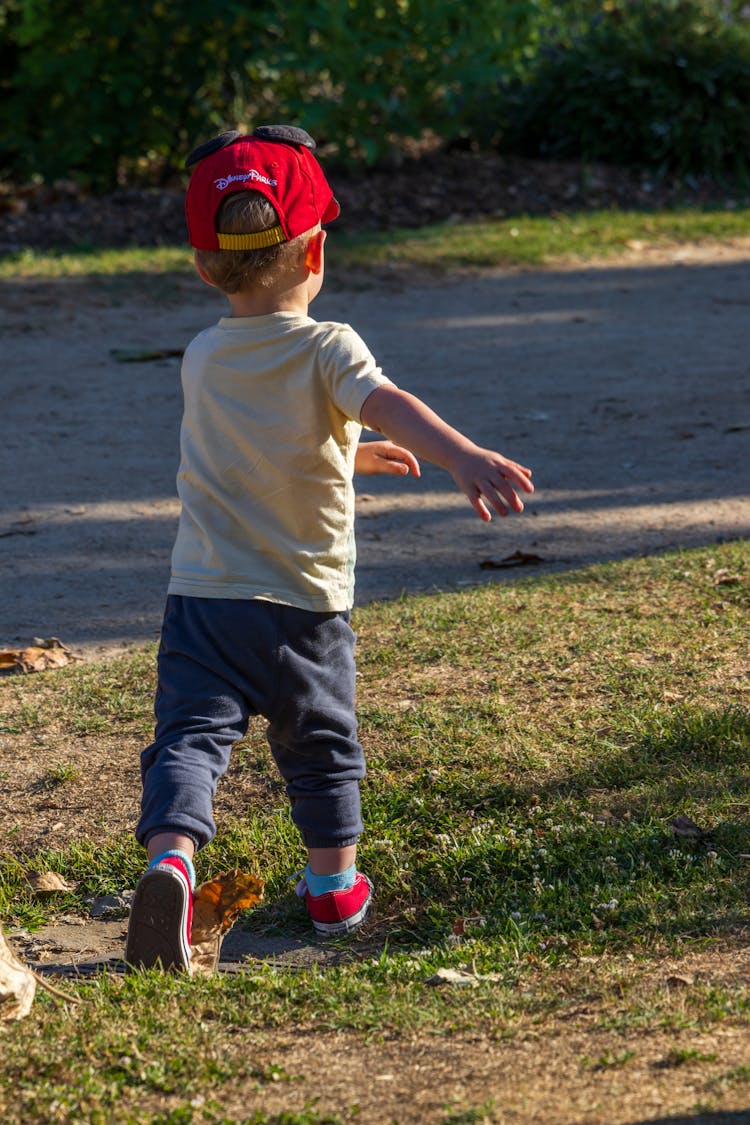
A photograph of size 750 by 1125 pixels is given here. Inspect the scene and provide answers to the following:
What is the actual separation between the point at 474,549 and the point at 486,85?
26.5 ft

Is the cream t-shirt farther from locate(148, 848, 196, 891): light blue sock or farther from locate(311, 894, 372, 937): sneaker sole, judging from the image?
locate(311, 894, 372, 937): sneaker sole

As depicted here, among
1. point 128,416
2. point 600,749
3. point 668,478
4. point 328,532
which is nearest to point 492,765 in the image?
point 600,749

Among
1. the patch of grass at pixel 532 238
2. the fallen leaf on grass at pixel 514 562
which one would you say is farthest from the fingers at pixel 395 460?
the patch of grass at pixel 532 238

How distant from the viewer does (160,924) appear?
2693mm

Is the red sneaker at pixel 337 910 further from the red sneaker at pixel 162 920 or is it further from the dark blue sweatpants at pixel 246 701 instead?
the red sneaker at pixel 162 920

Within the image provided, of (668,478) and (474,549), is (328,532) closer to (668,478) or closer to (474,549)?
(474,549)

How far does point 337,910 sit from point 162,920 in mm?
484

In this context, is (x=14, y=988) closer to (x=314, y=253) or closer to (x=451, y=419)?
(x=314, y=253)

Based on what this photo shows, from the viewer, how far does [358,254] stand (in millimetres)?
A: 10203

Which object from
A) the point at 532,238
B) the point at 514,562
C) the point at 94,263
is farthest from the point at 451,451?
the point at 532,238

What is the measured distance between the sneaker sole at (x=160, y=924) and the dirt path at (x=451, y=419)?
2052mm

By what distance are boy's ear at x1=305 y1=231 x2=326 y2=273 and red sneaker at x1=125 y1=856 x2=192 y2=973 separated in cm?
121

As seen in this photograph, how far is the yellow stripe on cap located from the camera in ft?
Result: 9.07

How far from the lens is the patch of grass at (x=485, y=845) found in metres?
2.43
